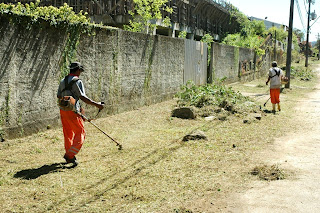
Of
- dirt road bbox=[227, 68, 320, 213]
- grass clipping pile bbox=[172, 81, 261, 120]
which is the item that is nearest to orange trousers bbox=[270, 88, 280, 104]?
grass clipping pile bbox=[172, 81, 261, 120]

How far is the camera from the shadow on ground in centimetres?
494

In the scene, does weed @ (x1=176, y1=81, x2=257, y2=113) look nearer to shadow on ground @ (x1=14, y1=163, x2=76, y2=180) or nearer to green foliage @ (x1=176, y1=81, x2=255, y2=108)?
green foliage @ (x1=176, y1=81, x2=255, y2=108)

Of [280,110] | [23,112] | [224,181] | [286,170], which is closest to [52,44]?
[23,112]

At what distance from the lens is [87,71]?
845cm

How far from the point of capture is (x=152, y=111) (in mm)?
10523

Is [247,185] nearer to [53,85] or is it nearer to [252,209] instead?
[252,209]

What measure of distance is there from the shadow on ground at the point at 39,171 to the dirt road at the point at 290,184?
108 inches

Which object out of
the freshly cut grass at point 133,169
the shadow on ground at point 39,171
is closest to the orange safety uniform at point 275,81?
the freshly cut grass at point 133,169

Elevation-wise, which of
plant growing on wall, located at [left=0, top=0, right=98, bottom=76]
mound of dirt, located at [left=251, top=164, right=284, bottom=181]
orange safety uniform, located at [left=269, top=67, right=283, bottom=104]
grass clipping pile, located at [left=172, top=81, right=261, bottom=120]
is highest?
plant growing on wall, located at [left=0, top=0, right=98, bottom=76]

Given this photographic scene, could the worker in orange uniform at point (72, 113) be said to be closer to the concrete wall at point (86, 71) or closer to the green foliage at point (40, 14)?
the concrete wall at point (86, 71)

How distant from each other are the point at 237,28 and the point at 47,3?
27230 mm

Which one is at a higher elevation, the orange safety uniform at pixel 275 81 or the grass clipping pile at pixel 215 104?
the orange safety uniform at pixel 275 81

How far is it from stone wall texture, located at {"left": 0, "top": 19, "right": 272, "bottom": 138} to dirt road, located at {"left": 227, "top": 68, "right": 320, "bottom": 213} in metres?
4.54

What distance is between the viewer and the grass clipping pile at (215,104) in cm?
995
